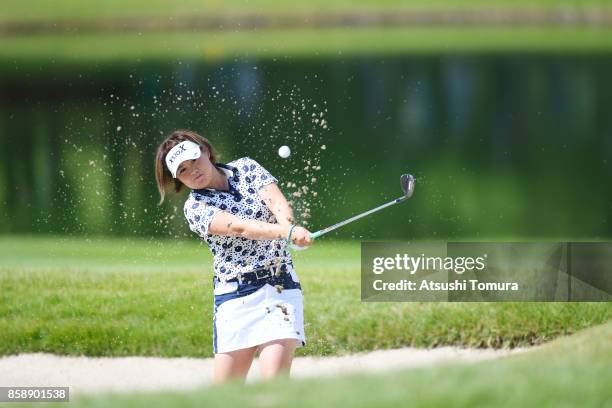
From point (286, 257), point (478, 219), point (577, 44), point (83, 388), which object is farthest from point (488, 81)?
point (286, 257)

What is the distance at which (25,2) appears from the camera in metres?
16.7

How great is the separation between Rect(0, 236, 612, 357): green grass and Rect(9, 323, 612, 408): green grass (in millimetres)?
1893

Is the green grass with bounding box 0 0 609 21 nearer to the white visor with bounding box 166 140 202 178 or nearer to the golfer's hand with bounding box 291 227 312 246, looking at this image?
the white visor with bounding box 166 140 202 178

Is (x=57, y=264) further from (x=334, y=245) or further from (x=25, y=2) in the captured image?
(x=25, y=2)

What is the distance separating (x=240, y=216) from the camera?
3492mm

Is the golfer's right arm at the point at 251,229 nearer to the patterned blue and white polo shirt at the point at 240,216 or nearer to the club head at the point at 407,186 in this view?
the patterned blue and white polo shirt at the point at 240,216

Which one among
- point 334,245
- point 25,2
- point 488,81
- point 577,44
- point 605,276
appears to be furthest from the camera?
point 25,2

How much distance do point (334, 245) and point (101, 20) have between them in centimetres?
1120

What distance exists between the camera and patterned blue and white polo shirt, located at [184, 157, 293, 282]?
11.5 ft

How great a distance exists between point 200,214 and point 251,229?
7.3 inches

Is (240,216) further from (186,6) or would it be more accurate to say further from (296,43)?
(186,6)

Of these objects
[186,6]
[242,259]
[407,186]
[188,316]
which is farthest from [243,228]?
[186,6]

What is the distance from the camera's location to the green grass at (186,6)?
15.3 meters

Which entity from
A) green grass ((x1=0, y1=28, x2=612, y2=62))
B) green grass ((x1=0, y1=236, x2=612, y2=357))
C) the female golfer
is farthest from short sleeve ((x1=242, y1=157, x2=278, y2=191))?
green grass ((x1=0, y1=28, x2=612, y2=62))
